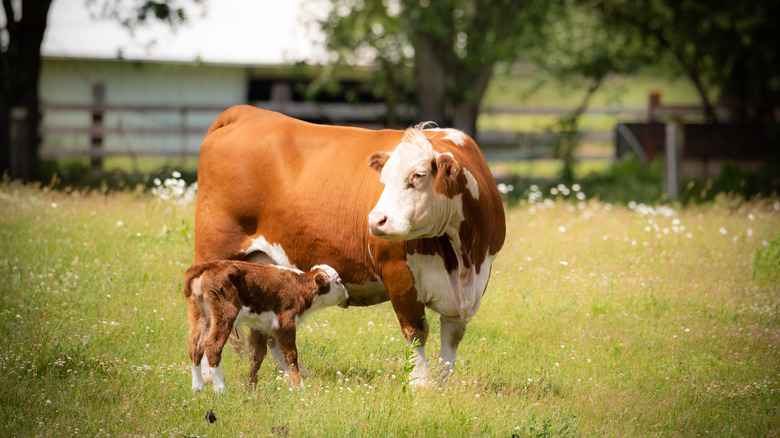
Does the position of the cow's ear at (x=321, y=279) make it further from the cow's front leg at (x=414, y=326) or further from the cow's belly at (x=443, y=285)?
the cow's belly at (x=443, y=285)

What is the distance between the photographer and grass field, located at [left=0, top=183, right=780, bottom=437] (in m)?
4.99

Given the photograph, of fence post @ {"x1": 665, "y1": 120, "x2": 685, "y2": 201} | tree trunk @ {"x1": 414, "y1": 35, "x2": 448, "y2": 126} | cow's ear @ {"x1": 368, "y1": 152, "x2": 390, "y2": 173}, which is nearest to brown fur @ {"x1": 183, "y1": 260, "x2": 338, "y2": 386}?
cow's ear @ {"x1": 368, "y1": 152, "x2": 390, "y2": 173}

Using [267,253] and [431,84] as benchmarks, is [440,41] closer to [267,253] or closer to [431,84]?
[431,84]

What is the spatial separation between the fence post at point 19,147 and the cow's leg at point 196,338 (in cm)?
886

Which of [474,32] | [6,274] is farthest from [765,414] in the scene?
[474,32]

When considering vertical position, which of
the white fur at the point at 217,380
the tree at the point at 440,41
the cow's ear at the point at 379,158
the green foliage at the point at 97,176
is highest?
the tree at the point at 440,41

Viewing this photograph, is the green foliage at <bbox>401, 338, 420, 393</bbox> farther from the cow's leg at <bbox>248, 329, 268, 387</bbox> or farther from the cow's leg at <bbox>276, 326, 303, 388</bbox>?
the cow's leg at <bbox>248, 329, 268, 387</bbox>

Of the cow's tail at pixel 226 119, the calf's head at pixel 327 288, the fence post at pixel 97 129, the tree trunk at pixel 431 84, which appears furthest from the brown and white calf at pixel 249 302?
the fence post at pixel 97 129

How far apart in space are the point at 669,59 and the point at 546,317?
1906cm

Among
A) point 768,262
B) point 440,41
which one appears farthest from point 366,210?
point 440,41

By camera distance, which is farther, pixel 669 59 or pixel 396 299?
pixel 669 59

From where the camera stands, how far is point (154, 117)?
21.4 m

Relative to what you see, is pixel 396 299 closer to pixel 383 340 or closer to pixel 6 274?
pixel 383 340

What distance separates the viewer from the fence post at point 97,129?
17234 millimetres
